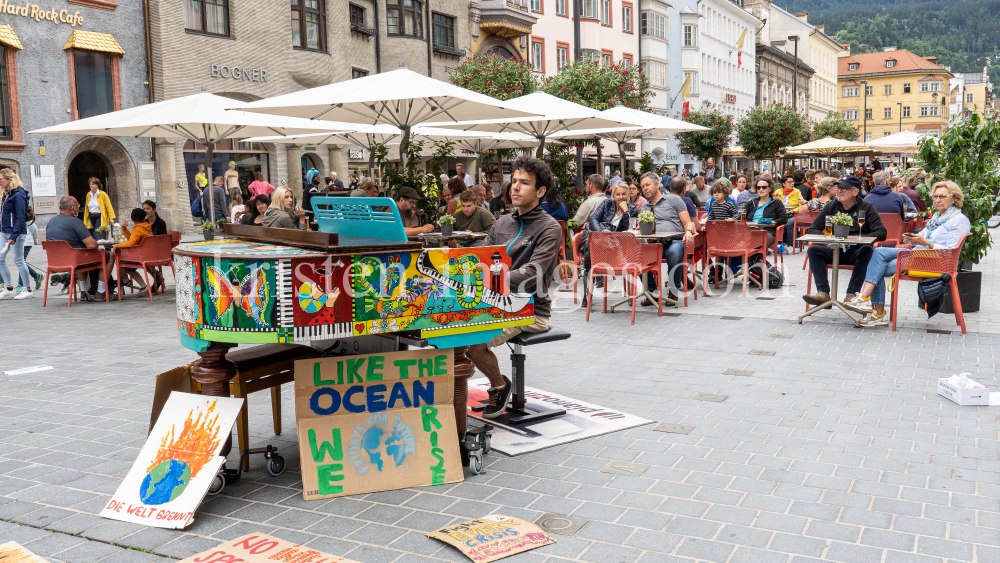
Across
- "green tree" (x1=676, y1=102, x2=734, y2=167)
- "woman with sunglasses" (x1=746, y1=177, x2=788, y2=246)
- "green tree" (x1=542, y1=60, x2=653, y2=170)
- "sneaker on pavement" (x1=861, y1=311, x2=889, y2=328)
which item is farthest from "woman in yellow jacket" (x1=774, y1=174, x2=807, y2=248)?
"green tree" (x1=676, y1=102, x2=734, y2=167)

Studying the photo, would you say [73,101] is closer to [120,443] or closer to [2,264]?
[2,264]

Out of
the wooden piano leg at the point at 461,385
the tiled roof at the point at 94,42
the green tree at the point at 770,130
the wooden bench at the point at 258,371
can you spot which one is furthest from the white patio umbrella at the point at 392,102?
the green tree at the point at 770,130

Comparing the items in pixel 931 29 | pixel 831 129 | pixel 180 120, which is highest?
pixel 931 29

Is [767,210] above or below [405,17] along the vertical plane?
below

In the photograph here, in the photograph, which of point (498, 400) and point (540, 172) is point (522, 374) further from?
point (540, 172)

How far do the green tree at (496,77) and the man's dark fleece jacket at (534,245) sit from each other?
69.3 ft

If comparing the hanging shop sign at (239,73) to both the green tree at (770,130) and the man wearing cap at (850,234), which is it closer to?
the man wearing cap at (850,234)

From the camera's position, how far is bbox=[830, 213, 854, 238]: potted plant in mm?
8938

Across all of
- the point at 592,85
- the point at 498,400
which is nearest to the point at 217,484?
the point at 498,400

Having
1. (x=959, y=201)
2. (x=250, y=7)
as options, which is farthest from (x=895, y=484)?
(x=250, y=7)

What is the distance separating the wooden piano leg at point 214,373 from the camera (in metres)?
4.52

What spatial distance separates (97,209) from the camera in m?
17.4

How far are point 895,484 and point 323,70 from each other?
26336mm

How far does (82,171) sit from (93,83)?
234 centimetres
